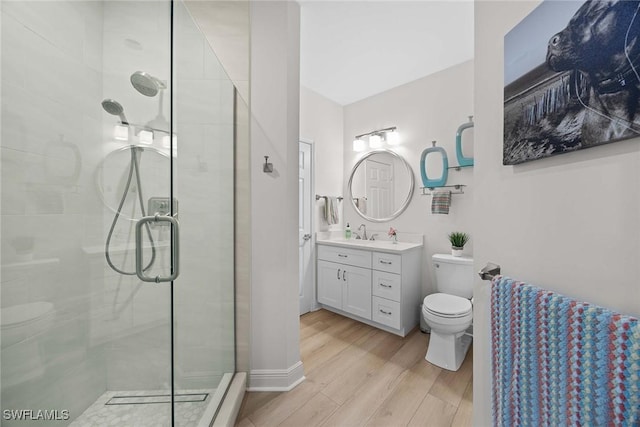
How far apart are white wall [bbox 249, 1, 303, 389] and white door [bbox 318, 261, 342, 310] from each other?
1.06 metres

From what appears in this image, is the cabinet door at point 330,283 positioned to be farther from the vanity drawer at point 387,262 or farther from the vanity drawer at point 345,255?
the vanity drawer at point 387,262

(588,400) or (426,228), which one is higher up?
(426,228)

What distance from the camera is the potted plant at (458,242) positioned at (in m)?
2.13

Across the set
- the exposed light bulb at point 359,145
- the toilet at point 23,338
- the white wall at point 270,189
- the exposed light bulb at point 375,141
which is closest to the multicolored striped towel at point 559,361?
the white wall at point 270,189

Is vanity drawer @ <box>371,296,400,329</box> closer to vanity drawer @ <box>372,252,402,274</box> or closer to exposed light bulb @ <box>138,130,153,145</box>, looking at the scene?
vanity drawer @ <box>372,252,402,274</box>

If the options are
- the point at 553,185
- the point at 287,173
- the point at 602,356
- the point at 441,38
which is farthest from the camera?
the point at 441,38

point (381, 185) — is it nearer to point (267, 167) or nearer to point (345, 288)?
point (345, 288)

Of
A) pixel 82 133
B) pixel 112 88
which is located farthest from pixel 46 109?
pixel 112 88

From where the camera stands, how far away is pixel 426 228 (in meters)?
2.44

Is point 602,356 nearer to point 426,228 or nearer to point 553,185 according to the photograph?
point 553,185

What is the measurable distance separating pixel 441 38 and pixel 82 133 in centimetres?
252

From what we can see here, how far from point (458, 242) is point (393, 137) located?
4.43ft

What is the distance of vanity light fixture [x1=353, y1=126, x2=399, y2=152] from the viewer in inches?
105
